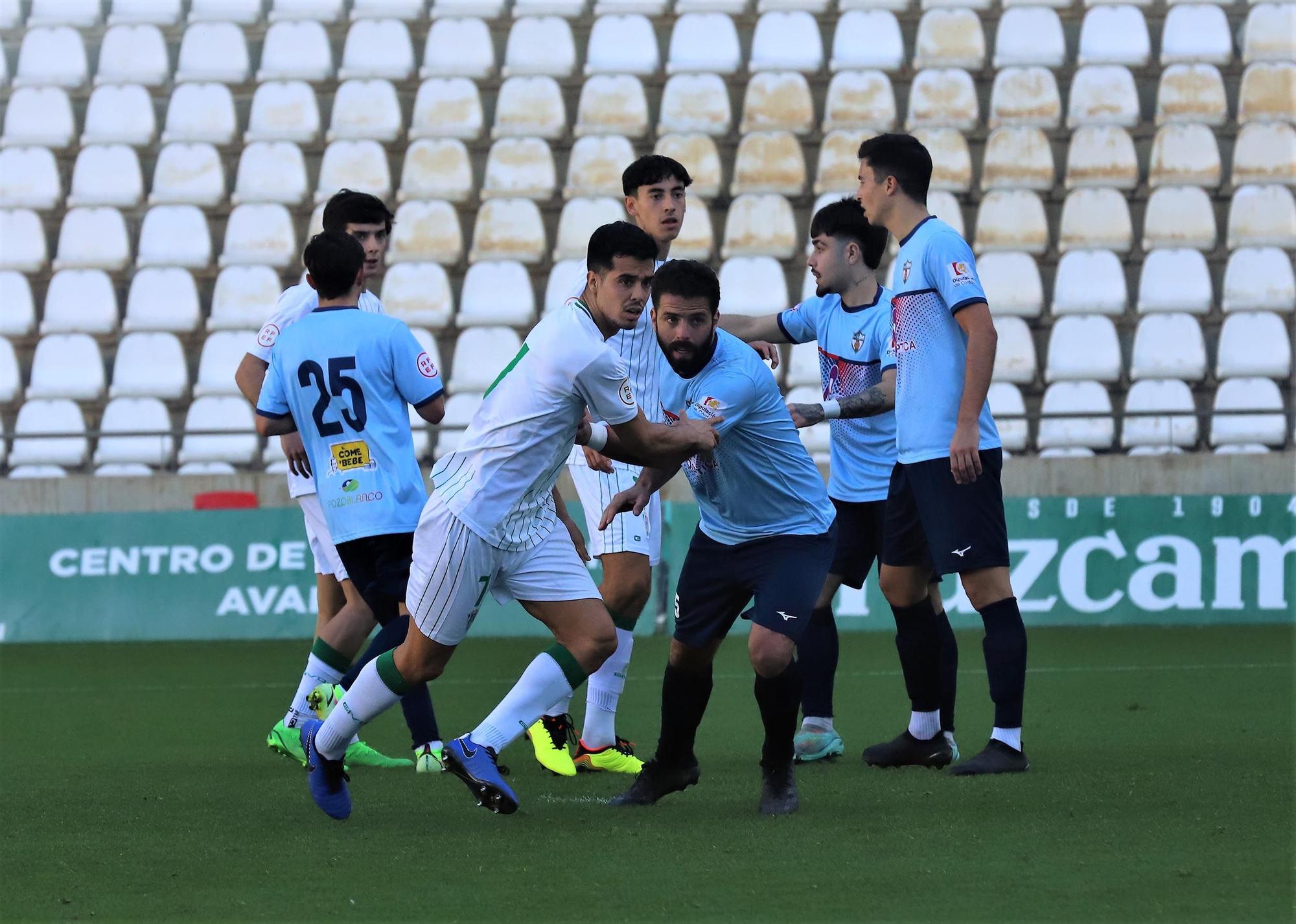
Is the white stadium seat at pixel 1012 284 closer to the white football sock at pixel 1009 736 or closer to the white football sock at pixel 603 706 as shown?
the white football sock at pixel 603 706

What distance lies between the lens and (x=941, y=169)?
604 inches

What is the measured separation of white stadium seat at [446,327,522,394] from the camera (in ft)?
46.2

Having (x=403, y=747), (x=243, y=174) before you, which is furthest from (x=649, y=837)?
(x=243, y=174)

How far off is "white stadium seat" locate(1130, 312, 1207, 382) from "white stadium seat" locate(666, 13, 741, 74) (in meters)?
4.90

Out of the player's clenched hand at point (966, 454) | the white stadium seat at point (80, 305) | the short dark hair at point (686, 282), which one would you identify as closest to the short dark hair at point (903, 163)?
the player's clenched hand at point (966, 454)

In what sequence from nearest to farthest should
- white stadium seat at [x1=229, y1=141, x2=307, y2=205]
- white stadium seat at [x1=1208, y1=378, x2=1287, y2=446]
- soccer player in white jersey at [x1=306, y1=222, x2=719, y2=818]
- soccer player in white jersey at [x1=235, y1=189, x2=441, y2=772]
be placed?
soccer player in white jersey at [x1=306, y1=222, x2=719, y2=818] → soccer player in white jersey at [x1=235, y1=189, x2=441, y2=772] → white stadium seat at [x1=1208, y1=378, x2=1287, y2=446] → white stadium seat at [x1=229, y1=141, x2=307, y2=205]

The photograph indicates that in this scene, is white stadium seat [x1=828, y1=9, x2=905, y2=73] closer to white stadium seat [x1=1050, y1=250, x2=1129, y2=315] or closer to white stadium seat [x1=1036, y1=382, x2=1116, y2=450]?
white stadium seat [x1=1050, y1=250, x2=1129, y2=315]

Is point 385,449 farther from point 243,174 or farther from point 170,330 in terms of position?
point 243,174

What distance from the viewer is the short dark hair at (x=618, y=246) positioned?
5000 mm

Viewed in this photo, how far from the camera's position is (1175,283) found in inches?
570

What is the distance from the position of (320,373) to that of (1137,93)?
39.6 ft

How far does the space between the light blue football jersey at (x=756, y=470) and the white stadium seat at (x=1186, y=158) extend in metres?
10.8

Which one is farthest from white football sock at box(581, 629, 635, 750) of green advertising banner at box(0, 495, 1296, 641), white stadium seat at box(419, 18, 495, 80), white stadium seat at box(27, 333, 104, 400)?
white stadium seat at box(419, 18, 495, 80)

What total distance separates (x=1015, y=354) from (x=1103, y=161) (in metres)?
2.56
